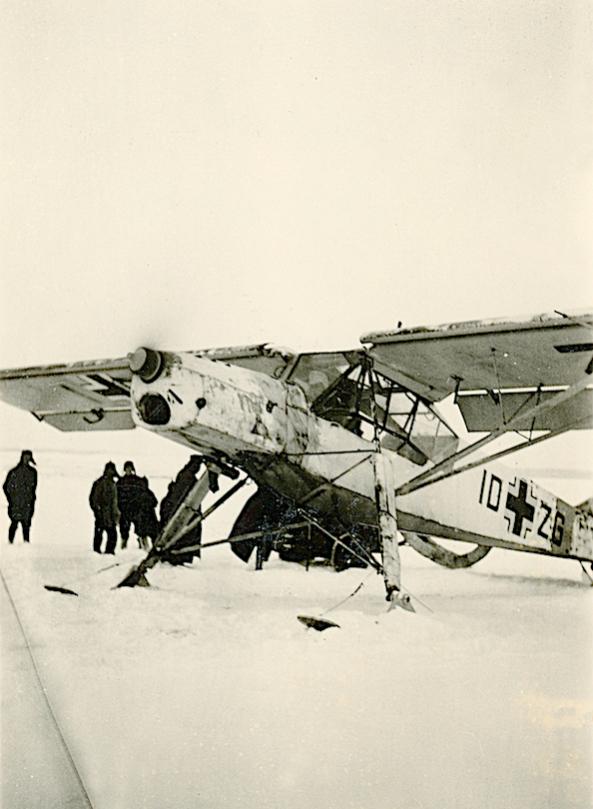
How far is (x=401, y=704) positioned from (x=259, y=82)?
1.39m

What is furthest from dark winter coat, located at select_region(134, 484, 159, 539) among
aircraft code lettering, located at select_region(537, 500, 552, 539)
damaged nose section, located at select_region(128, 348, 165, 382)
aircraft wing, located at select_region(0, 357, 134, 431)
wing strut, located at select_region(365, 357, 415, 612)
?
aircraft code lettering, located at select_region(537, 500, 552, 539)

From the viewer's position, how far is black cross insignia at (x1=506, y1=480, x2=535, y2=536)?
1.61m

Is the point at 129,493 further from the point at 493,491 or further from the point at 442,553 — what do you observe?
the point at 493,491

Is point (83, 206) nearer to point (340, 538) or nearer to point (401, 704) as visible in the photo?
point (340, 538)

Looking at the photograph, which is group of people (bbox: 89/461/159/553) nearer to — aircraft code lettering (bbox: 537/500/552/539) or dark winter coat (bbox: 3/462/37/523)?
dark winter coat (bbox: 3/462/37/523)

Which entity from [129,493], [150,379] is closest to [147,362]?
[150,379]

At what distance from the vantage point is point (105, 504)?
177cm

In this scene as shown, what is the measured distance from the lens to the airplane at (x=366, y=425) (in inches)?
62.7

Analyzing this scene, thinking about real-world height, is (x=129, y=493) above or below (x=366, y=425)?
below

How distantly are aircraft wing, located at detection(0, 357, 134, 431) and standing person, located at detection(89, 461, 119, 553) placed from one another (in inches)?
5.3

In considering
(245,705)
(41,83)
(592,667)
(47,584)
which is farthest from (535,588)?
(41,83)

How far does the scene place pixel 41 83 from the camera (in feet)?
6.14

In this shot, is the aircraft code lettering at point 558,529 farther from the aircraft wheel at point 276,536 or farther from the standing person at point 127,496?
the standing person at point 127,496

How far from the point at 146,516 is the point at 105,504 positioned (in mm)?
140
